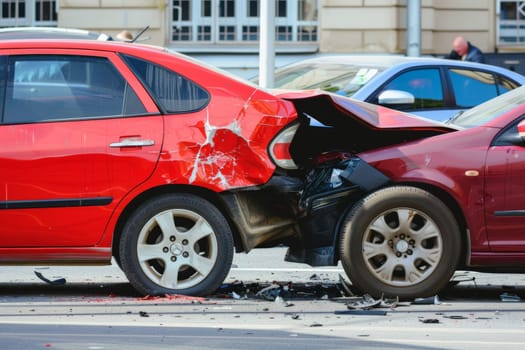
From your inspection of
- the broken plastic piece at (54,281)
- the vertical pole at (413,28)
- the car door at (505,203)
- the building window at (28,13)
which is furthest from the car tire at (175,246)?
the building window at (28,13)

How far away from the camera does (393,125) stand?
27.3 ft

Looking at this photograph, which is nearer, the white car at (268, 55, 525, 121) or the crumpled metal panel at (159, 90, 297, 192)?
the crumpled metal panel at (159, 90, 297, 192)

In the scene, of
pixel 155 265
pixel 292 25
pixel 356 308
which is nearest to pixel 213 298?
pixel 155 265

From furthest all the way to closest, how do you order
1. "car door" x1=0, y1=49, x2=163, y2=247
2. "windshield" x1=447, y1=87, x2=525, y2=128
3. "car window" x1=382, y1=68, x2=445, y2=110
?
"car window" x1=382, y1=68, x2=445, y2=110 < "windshield" x1=447, y1=87, x2=525, y2=128 < "car door" x1=0, y1=49, x2=163, y2=247

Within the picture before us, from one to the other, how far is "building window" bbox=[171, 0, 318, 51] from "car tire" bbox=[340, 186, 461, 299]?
13.9 m

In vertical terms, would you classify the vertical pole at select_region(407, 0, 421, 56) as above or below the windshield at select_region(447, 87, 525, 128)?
above

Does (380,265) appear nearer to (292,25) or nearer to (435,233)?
(435,233)

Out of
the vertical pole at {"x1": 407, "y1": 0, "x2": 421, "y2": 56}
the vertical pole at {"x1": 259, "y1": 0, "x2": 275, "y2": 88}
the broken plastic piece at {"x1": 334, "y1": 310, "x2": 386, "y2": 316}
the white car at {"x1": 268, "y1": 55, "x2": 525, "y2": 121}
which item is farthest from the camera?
the vertical pole at {"x1": 407, "y1": 0, "x2": 421, "y2": 56}

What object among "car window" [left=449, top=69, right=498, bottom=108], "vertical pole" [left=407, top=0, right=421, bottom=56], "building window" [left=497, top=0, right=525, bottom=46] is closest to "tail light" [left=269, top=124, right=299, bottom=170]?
"car window" [left=449, top=69, right=498, bottom=108]

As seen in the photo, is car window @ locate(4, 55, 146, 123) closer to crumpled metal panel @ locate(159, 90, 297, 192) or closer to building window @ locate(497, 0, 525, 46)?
crumpled metal panel @ locate(159, 90, 297, 192)

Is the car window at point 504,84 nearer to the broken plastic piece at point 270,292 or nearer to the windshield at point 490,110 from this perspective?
the windshield at point 490,110

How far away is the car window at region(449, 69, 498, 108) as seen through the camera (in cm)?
1266

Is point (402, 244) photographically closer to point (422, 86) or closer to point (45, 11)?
point (422, 86)

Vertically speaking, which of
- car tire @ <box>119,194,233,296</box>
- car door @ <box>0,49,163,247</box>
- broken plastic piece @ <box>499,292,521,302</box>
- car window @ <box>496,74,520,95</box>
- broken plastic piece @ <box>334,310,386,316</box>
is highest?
car window @ <box>496,74,520,95</box>
